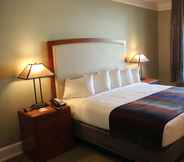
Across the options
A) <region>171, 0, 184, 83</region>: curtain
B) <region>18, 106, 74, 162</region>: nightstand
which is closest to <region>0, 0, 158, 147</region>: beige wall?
<region>18, 106, 74, 162</region>: nightstand

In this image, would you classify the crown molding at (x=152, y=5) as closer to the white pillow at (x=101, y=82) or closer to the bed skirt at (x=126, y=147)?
the white pillow at (x=101, y=82)

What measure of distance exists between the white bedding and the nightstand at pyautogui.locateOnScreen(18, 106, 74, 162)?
0.65 ft

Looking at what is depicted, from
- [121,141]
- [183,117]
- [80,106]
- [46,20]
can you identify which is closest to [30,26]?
[46,20]

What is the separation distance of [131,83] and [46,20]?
2.00 metres

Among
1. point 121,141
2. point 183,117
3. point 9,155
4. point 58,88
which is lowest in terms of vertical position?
point 9,155

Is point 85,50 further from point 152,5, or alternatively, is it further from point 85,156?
point 152,5

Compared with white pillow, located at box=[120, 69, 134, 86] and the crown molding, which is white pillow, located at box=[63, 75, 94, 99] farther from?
the crown molding

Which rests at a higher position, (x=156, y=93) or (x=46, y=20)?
(x=46, y=20)

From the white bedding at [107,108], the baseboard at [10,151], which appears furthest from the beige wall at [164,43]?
the baseboard at [10,151]

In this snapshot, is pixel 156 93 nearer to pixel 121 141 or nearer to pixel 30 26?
pixel 121 141

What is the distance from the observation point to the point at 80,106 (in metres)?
3.00

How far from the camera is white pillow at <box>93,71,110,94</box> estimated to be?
141 inches

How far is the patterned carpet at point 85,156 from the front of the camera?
2.74 metres

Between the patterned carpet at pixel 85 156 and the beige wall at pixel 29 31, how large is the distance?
69 cm
